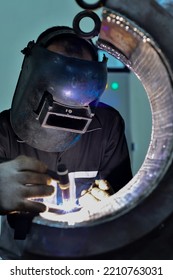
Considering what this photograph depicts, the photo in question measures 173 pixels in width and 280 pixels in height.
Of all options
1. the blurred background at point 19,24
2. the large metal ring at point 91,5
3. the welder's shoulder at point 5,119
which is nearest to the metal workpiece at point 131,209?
the large metal ring at point 91,5

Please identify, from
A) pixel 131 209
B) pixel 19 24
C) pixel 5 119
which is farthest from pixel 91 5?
pixel 19 24

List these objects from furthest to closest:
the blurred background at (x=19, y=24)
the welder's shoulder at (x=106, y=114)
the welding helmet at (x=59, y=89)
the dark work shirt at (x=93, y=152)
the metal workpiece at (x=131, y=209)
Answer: the blurred background at (x=19, y=24) → the welder's shoulder at (x=106, y=114) → the dark work shirt at (x=93, y=152) → the welding helmet at (x=59, y=89) → the metal workpiece at (x=131, y=209)

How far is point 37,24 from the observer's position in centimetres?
197

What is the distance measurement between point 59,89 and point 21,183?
0.29 metres

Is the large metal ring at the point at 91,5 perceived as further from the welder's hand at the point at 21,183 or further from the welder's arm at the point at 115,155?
the welder's arm at the point at 115,155

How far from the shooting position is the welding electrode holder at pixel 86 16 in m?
0.63

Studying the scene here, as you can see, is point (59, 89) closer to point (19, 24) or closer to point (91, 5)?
point (91, 5)

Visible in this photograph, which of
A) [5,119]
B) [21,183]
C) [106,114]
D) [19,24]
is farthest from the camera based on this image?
[19,24]

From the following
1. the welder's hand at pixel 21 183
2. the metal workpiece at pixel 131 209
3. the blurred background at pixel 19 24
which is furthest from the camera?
the blurred background at pixel 19 24

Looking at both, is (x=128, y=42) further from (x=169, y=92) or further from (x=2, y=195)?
(x=2, y=195)

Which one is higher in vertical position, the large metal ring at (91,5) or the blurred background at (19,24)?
the blurred background at (19,24)

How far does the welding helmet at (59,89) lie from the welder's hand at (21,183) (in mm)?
219

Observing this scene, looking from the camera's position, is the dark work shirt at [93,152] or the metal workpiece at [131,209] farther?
the dark work shirt at [93,152]

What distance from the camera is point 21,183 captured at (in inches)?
34.1
